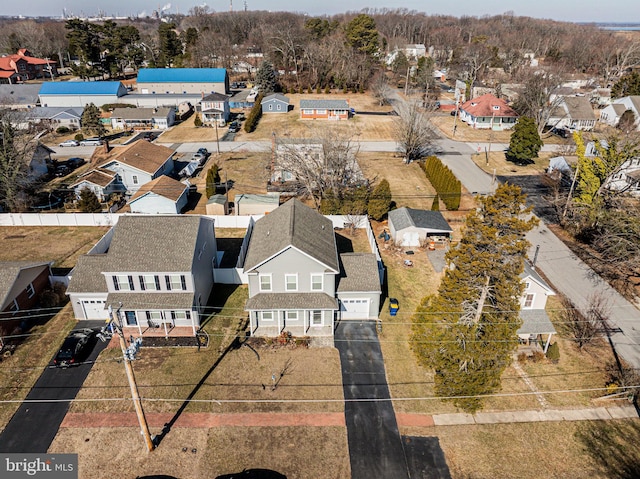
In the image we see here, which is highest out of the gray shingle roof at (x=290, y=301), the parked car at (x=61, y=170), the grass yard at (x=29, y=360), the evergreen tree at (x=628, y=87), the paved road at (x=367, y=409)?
the evergreen tree at (x=628, y=87)

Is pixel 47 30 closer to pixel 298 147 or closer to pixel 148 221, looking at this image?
pixel 298 147

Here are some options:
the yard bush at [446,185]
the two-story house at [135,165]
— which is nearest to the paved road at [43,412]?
the two-story house at [135,165]

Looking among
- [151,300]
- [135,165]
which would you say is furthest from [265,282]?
[135,165]

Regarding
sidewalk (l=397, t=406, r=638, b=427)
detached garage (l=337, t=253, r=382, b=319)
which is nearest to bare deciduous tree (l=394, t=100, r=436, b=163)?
detached garage (l=337, t=253, r=382, b=319)

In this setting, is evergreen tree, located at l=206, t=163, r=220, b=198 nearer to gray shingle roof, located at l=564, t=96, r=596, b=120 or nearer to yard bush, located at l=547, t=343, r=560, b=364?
yard bush, located at l=547, t=343, r=560, b=364

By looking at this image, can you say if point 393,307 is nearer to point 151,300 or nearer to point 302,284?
point 302,284

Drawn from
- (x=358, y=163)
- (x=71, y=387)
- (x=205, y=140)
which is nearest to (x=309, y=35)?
(x=205, y=140)

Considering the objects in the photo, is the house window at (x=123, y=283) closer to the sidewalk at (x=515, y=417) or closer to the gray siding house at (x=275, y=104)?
the sidewalk at (x=515, y=417)
